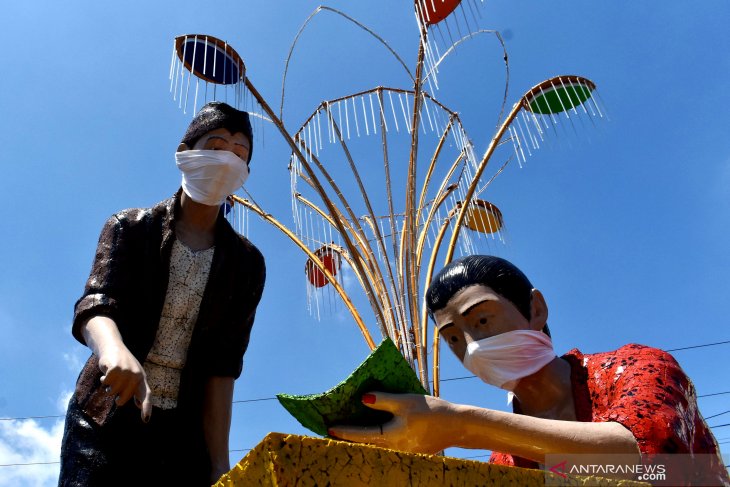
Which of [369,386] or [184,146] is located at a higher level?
[184,146]

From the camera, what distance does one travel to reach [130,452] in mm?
1921

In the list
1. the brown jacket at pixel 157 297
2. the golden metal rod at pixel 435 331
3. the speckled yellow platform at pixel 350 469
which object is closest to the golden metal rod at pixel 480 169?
the golden metal rod at pixel 435 331

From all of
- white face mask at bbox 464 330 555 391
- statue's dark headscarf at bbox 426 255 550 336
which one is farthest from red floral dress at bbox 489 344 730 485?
statue's dark headscarf at bbox 426 255 550 336

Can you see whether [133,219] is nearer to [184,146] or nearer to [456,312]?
[184,146]

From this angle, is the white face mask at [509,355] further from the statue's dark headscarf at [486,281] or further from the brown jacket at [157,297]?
the brown jacket at [157,297]

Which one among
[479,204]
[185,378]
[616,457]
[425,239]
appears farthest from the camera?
[479,204]

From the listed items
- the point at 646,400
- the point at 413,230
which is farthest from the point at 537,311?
the point at 413,230

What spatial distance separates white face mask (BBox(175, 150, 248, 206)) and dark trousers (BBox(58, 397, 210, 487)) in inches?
29.6

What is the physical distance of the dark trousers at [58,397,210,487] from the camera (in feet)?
6.10

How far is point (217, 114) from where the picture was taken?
242 cm

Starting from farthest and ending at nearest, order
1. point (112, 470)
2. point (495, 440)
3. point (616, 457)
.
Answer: point (112, 470) < point (495, 440) < point (616, 457)

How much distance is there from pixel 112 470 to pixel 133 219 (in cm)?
83

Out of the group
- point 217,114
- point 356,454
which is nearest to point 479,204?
point 217,114

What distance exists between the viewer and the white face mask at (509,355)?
200 cm
